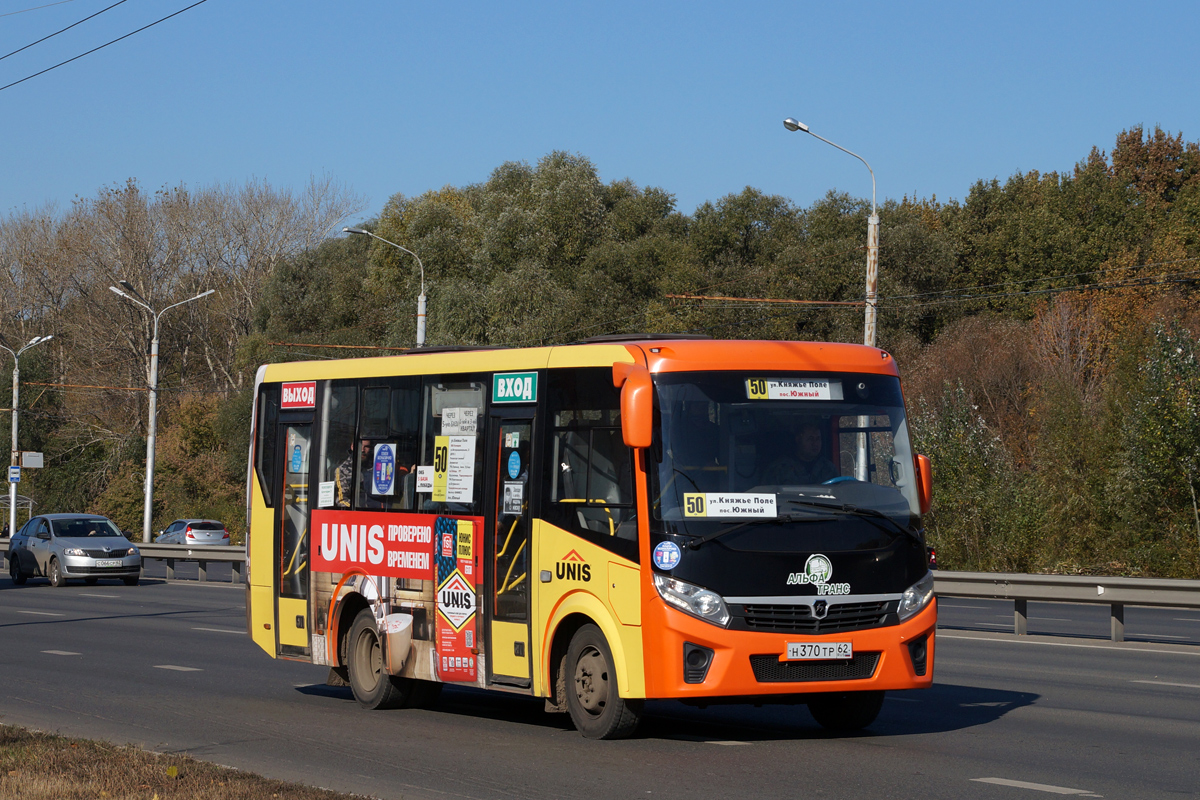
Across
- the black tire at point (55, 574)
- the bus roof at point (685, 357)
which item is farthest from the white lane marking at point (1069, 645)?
the black tire at point (55, 574)

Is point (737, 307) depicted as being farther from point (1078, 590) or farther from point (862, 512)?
point (862, 512)

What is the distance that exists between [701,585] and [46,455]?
7223cm

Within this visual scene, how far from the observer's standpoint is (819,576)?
9.53 m

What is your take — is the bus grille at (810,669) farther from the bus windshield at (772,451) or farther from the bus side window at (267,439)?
the bus side window at (267,439)

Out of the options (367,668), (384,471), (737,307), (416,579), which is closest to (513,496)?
(416,579)

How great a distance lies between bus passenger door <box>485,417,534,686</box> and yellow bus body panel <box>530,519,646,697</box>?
0.16 meters

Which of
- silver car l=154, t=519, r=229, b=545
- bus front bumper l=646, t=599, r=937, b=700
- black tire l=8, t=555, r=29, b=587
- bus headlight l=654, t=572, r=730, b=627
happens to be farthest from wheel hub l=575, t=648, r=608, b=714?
silver car l=154, t=519, r=229, b=545

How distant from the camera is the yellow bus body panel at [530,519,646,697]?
31.0 feet

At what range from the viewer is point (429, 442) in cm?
1155

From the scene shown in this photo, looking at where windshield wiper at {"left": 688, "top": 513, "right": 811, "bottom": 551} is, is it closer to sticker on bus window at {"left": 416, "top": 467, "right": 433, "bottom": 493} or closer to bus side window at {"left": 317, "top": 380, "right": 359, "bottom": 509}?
sticker on bus window at {"left": 416, "top": 467, "right": 433, "bottom": 493}

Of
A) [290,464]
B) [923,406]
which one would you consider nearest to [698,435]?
[290,464]

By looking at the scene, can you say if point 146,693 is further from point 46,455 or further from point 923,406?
point 46,455

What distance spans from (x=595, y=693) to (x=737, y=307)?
47.4m

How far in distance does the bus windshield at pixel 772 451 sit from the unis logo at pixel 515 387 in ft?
4.14
